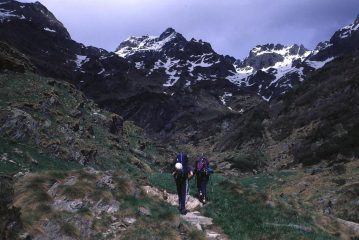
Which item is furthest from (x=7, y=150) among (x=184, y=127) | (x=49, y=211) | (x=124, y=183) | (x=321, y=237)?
(x=184, y=127)

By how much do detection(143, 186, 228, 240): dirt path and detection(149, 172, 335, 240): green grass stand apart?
310mm

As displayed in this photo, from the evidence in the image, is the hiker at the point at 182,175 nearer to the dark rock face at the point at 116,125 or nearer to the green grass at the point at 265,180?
the green grass at the point at 265,180

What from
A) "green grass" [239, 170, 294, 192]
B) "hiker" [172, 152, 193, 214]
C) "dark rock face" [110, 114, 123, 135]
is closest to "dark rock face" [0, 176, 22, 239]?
"hiker" [172, 152, 193, 214]

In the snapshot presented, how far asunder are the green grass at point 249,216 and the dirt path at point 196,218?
0.31m

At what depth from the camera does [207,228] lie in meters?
16.7

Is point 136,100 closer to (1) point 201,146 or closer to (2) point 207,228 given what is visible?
(1) point 201,146

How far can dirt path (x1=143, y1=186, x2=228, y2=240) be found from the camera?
16.0 metres

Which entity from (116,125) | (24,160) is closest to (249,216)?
(24,160)

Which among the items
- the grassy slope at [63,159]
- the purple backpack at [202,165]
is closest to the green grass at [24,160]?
the grassy slope at [63,159]

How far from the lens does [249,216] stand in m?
18.4

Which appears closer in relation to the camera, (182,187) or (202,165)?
(182,187)

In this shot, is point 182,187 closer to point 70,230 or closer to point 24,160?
point 70,230

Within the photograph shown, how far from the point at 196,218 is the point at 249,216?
225 centimetres

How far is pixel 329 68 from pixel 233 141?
2371 cm
